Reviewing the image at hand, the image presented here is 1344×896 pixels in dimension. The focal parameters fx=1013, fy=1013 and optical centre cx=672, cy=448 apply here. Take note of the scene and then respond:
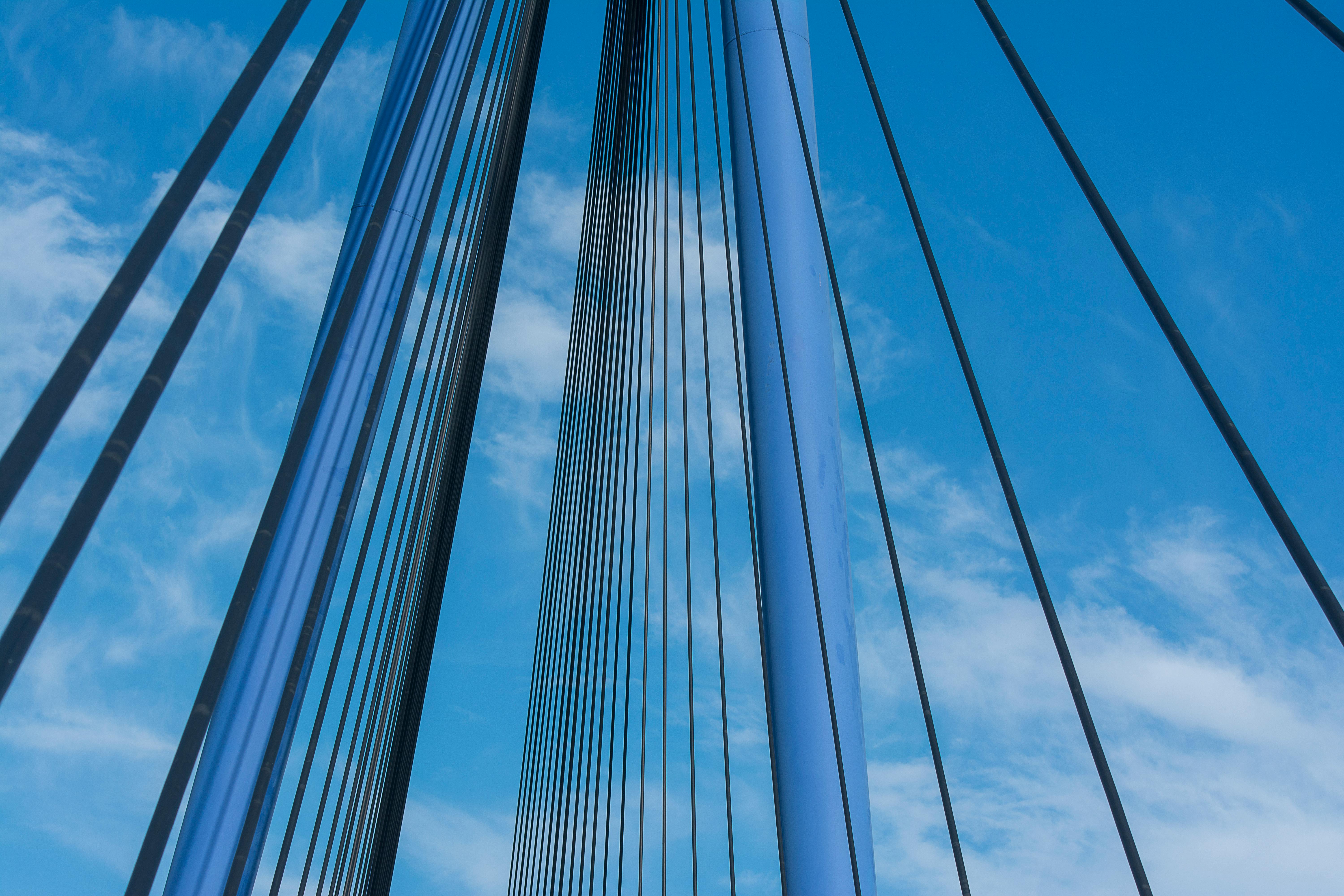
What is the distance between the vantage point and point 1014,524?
2.06 meters

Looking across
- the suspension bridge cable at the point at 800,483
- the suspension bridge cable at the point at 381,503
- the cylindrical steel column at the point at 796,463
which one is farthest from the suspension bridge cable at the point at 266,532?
the cylindrical steel column at the point at 796,463

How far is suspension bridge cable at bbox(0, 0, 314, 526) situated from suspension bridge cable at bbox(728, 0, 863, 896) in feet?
4.78

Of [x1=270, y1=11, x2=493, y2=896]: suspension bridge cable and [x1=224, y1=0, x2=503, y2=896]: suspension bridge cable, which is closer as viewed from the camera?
[x1=224, y1=0, x2=503, y2=896]: suspension bridge cable

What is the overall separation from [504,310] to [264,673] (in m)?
13.2

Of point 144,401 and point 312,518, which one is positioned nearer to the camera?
point 144,401

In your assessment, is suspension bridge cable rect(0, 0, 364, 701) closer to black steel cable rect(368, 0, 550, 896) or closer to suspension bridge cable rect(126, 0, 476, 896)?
suspension bridge cable rect(126, 0, 476, 896)

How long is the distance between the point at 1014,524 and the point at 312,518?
2.88 meters

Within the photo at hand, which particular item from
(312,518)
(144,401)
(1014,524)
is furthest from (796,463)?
Result: (144,401)

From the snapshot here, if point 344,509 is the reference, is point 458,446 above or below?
above

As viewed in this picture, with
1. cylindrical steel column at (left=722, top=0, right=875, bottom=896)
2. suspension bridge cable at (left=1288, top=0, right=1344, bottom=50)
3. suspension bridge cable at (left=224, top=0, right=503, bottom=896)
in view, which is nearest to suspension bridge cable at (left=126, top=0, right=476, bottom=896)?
suspension bridge cable at (left=224, top=0, right=503, bottom=896)

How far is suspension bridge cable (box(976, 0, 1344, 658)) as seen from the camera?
1582 millimetres

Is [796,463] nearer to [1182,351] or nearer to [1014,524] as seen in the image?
[1014,524]

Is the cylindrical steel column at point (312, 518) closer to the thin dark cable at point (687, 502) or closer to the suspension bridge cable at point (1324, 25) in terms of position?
the thin dark cable at point (687, 502)

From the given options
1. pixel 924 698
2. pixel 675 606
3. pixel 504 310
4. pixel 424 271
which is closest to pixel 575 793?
pixel 924 698
